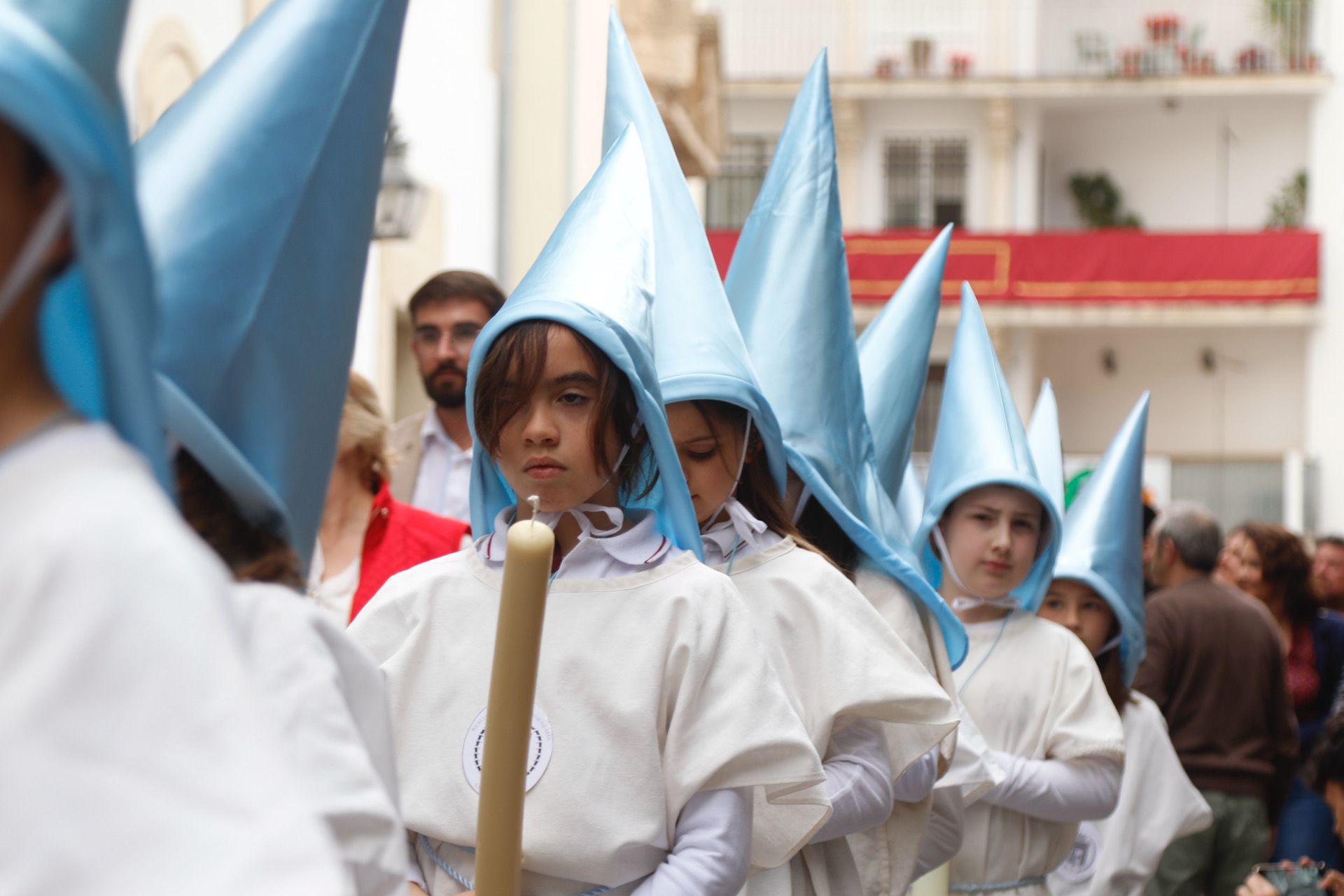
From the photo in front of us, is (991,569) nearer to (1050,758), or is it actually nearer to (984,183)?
(1050,758)

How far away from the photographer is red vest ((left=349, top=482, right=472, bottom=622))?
3936mm

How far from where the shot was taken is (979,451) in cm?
432

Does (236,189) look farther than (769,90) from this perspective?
No

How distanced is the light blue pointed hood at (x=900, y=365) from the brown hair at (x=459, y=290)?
1.03 metres

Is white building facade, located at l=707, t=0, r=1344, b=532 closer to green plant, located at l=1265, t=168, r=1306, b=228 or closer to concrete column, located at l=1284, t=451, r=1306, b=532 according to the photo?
green plant, located at l=1265, t=168, r=1306, b=228

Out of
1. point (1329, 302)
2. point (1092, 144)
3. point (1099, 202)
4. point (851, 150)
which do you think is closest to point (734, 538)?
point (1329, 302)

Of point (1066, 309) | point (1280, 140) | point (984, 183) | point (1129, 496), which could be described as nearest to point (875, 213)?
point (984, 183)

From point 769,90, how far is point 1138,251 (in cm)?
627

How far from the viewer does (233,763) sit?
936 millimetres

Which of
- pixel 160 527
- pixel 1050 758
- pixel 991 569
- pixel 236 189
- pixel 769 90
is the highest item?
pixel 769 90

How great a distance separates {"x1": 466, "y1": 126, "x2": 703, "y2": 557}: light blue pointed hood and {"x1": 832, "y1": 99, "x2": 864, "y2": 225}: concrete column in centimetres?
2700

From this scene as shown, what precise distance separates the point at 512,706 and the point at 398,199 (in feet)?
18.0

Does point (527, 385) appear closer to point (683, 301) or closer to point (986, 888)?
point (683, 301)

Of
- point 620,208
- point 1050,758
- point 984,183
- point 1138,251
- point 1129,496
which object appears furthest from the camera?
point 984,183
